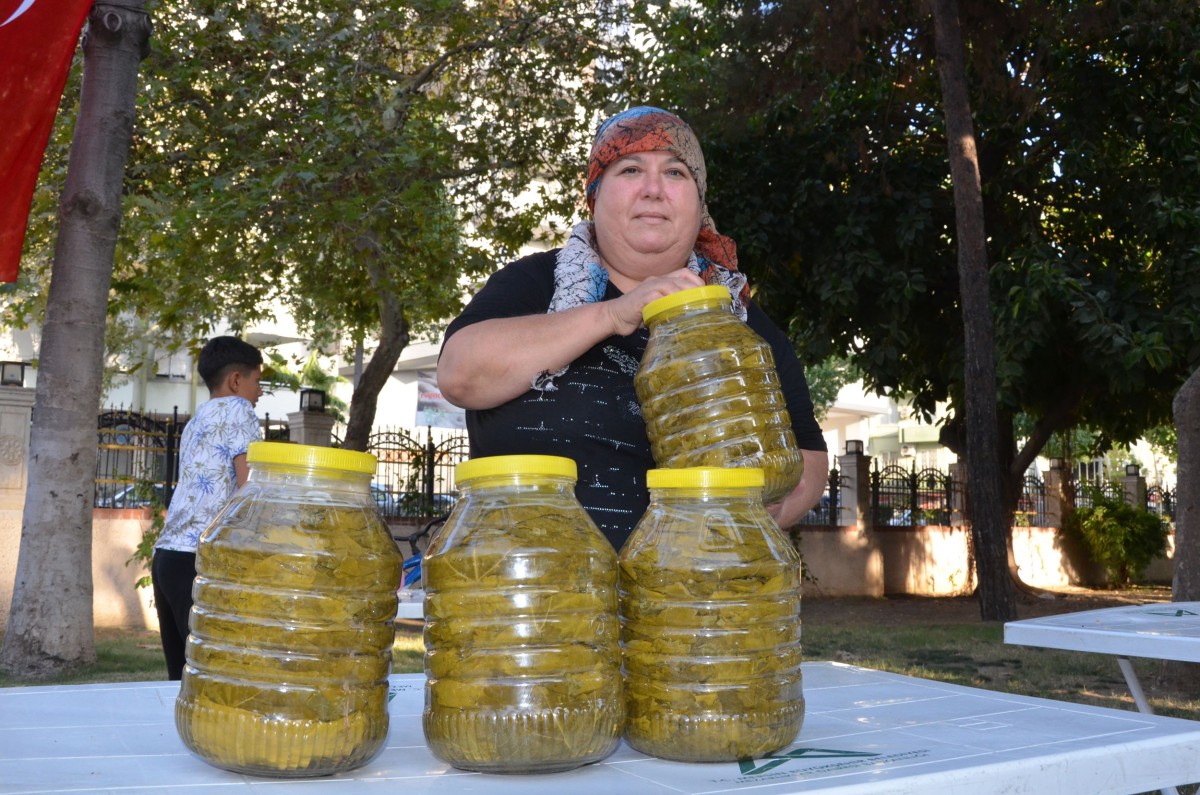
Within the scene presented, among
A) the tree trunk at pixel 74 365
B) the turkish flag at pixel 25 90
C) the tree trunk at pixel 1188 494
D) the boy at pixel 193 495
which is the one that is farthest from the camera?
the tree trunk at pixel 74 365

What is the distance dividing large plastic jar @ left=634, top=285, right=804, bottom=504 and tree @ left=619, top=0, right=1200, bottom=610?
10265 mm

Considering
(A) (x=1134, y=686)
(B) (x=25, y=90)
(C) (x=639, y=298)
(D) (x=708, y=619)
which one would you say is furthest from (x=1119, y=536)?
(D) (x=708, y=619)

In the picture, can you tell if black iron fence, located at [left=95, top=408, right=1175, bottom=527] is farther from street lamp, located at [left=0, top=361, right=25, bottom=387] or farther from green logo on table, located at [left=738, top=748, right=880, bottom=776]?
green logo on table, located at [left=738, top=748, right=880, bottom=776]

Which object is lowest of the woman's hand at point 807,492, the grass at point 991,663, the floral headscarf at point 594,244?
the grass at point 991,663

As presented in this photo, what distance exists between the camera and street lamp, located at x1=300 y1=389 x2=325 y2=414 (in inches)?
504

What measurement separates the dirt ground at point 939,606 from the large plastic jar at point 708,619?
38.4 ft

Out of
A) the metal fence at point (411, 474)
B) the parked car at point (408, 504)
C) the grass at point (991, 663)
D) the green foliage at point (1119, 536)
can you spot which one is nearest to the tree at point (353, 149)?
the metal fence at point (411, 474)

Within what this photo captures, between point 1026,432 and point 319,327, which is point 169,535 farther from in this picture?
point 1026,432

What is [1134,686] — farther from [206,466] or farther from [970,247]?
[970,247]

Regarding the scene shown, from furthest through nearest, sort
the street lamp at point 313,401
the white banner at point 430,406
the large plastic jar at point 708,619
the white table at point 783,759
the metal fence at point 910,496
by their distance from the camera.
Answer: the white banner at point 430,406
the metal fence at point 910,496
the street lamp at point 313,401
the large plastic jar at point 708,619
the white table at point 783,759

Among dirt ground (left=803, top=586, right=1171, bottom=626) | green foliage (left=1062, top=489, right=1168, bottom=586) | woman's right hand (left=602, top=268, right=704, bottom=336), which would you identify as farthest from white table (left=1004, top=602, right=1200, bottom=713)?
green foliage (left=1062, top=489, right=1168, bottom=586)

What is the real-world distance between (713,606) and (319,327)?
1535cm

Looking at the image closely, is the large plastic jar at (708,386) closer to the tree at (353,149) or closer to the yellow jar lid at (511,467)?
the yellow jar lid at (511,467)

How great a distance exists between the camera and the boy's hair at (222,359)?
5297 millimetres
